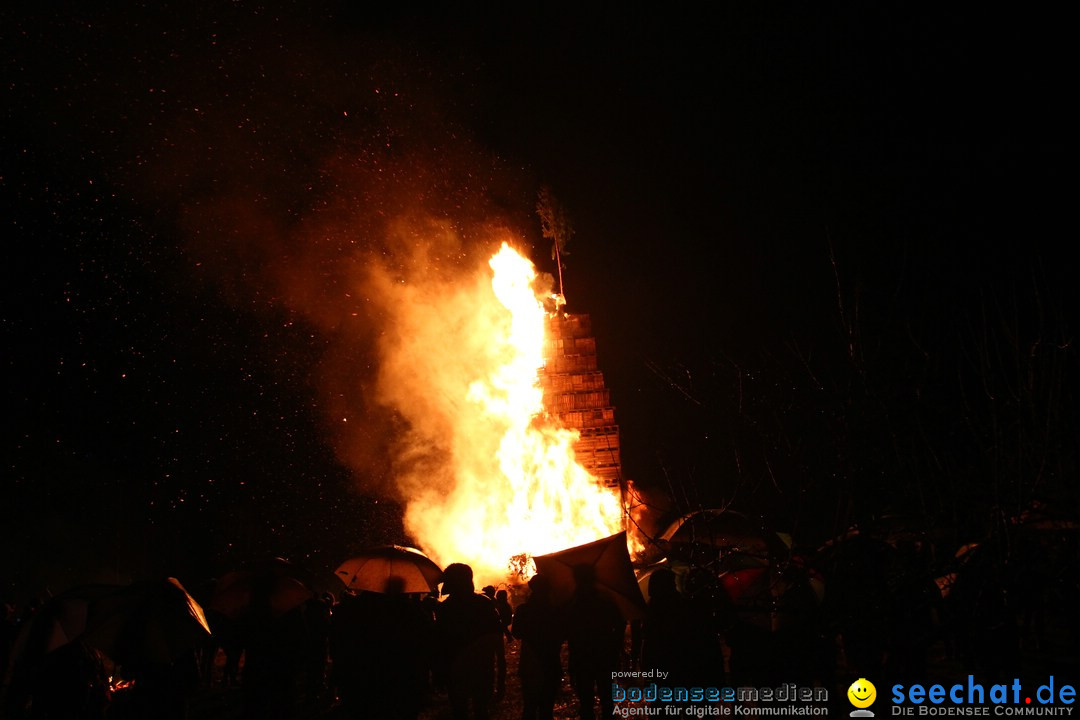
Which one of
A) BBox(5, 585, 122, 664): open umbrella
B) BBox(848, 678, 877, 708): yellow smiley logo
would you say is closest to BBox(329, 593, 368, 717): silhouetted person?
BBox(5, 585, 122, 664): open umbrella

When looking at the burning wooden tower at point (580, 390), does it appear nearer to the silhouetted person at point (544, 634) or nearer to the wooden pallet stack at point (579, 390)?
the wooden pallet stack at point (579, 390)

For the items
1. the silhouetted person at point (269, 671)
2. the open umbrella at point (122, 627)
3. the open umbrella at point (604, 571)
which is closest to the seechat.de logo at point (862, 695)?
the open umbrella at point (604, 571)

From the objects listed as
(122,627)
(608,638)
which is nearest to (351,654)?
(122,627)

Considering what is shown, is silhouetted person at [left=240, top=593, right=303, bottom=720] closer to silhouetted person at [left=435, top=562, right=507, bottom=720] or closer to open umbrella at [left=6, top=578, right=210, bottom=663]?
open umbrella at [left=6, top=578, right=210, bottom=663]

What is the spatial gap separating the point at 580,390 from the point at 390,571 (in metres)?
17.7

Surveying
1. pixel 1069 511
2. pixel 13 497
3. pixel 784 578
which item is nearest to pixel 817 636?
pixel 784 578

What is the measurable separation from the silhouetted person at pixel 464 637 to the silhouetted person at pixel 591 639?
99 centimetres

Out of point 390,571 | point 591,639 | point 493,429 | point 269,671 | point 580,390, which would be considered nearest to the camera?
point 591,639

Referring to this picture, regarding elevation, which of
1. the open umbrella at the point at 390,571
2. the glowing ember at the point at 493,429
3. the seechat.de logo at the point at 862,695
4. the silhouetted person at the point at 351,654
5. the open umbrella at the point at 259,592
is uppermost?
the glowing ember at the point at 493,429

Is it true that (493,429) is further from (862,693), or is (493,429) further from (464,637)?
(862,693)

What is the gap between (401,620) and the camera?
5.95 meters

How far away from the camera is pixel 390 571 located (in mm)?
8289

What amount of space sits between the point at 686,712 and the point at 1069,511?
134 inches

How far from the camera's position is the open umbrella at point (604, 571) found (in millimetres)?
6453
